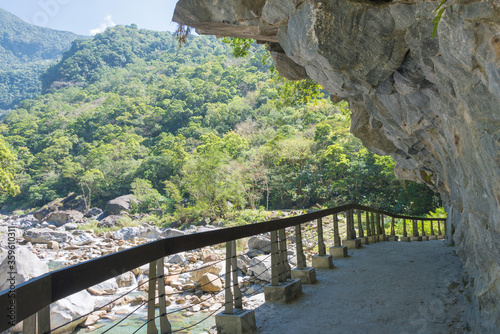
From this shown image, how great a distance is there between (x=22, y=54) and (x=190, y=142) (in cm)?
10882

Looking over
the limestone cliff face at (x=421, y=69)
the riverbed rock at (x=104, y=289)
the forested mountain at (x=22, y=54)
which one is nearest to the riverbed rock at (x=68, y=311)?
the riverbed rock at (x=104, y=289)

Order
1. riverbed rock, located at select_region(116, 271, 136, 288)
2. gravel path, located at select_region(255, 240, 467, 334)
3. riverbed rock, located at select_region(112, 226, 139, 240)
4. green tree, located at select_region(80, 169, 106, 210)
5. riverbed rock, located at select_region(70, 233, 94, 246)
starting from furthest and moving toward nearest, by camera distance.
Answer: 1. green tree, located at select_region(80, 169, 106, 210)
2. riverbed rock, located at select_region(112, 226, 139, 240)
3. riverbed rock, located at select_region(70, 233, 94, 246)
4. riverbed rock, located at select_region(116, 271, 136, 288)
5. gravel path, located at select_region(255, 240, 467, 334)

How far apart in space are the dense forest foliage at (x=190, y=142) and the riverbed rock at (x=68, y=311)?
7401 millimetres

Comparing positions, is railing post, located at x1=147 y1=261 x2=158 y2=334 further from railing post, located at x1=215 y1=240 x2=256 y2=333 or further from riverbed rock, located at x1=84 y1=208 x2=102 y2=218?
riverbed rock, located at x1=84 y1=208 x2=102 y2=218

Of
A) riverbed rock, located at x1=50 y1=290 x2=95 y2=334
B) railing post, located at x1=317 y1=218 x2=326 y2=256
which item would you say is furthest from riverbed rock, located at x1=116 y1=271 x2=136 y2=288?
railing post, located at x1=317 y1=218 x2=326 y2=256

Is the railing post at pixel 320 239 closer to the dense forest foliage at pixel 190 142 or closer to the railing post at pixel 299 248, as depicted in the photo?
the railing post at pixel 299 248

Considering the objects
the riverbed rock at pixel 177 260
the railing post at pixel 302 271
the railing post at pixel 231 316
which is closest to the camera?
the railing post at pixel 231 316

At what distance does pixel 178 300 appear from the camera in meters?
9.36

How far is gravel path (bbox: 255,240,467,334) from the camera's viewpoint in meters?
3.54

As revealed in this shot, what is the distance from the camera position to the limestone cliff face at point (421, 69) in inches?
97.6

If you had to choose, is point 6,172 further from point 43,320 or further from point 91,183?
point 43,320

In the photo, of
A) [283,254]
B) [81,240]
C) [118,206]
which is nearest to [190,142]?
[118,206]

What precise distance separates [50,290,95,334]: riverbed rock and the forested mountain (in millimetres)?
120103

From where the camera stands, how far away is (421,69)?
3959mm
